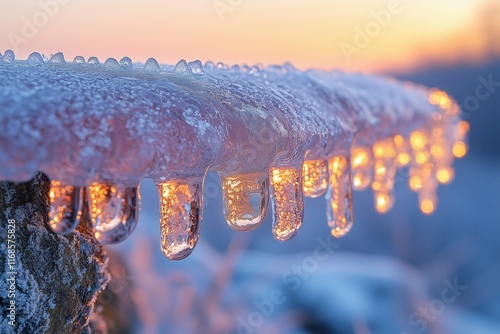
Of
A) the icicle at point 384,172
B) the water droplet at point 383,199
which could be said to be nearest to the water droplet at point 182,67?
the icicle at point 384,172

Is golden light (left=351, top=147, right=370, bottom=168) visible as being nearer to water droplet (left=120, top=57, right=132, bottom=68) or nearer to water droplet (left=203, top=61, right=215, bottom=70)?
water droplet (left=203, top=61, right=215, bottom=70)

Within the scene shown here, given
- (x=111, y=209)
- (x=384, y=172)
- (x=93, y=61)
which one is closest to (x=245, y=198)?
(x=111, y=209)

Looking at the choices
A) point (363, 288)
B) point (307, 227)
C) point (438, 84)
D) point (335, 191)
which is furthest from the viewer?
point (438, 84)

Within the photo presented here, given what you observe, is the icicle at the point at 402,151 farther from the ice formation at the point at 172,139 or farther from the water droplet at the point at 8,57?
the water droplet at the point at 8,57

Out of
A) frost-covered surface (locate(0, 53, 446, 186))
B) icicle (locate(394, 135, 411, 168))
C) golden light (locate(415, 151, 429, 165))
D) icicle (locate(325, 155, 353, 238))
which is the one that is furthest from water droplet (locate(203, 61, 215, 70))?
golden light (locate(415, 151, 429, 165))

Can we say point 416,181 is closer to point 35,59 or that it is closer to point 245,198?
point 245,198

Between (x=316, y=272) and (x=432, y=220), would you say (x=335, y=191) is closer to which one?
(x=316, y=272)

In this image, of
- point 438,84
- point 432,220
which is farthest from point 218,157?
point 438,84
